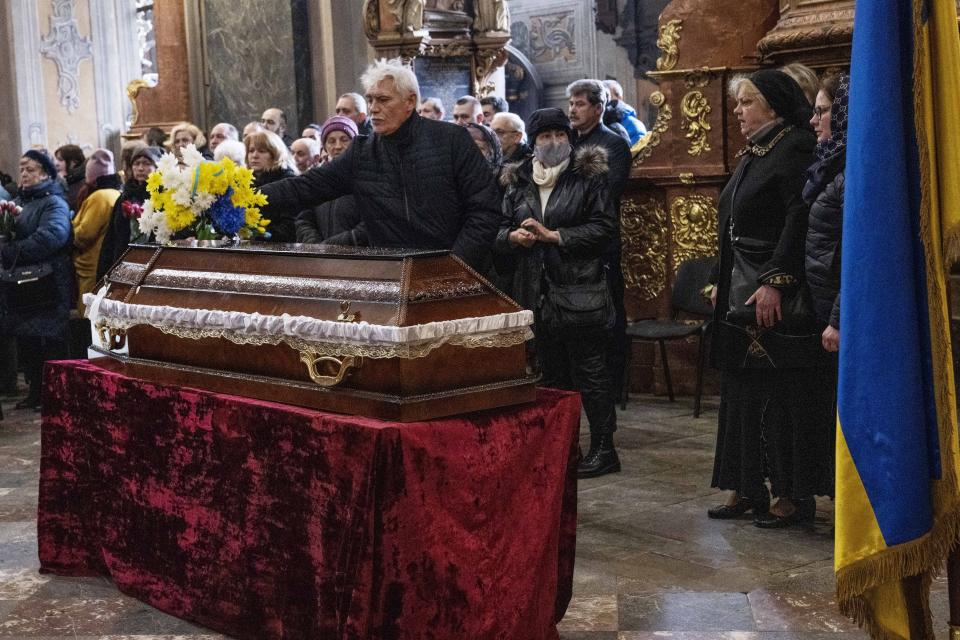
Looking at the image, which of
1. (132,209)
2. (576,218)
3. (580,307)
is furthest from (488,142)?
(132,209)

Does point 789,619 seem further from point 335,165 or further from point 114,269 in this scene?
point 114,269

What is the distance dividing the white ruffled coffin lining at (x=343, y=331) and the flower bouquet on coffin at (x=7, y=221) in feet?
14.6

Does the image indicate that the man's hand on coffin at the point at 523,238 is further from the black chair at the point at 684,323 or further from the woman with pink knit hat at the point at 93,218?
the woman with pink knit hat at the point at 93,218

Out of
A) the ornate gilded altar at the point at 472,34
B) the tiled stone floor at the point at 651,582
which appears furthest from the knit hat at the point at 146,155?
the ornate gilded altar at the point at 472,34

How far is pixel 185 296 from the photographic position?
3867 mm

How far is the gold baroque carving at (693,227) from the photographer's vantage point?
24.1 feet

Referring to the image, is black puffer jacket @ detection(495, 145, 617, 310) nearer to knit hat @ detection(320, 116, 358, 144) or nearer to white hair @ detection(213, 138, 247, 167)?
knit hat @ detection(320, 116, 358, 144)

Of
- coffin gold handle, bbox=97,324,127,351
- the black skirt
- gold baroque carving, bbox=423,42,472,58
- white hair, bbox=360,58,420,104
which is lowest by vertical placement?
the black skirt

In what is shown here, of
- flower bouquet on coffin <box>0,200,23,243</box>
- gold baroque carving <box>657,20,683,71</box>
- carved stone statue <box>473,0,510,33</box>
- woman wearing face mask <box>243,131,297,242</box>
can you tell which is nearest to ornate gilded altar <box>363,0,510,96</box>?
carved stone statue <box>473,0,510,33</box>

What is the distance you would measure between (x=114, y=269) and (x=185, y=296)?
2.19ft

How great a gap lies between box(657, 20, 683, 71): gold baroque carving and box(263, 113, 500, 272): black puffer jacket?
131 inches

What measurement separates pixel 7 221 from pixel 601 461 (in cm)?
426

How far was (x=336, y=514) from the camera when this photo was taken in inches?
126

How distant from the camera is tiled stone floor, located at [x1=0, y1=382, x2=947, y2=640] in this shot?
367 cm
